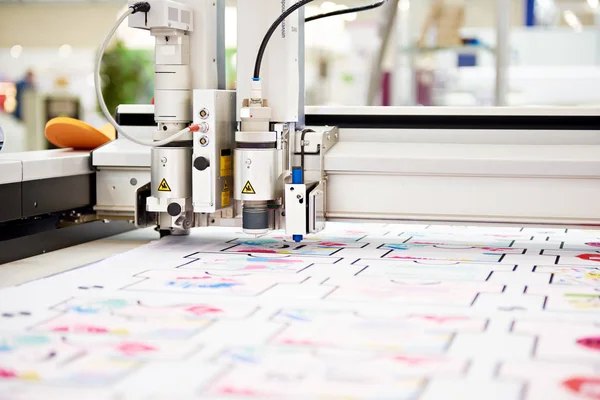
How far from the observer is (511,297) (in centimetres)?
257

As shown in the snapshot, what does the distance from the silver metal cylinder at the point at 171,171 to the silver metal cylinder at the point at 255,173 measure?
0.69 ft

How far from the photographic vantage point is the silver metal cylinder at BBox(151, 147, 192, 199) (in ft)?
11.4

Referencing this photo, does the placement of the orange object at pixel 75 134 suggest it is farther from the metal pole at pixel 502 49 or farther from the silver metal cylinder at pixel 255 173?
the metal pole at pixel 502 49

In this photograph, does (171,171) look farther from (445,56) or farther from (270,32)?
(445,56)

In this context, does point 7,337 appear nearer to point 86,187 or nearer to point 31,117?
point 86,187

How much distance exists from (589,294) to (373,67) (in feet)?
12.7

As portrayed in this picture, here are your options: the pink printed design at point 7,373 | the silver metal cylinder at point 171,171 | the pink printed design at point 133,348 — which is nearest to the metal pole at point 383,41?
the silver metal cylinder at point 171,171

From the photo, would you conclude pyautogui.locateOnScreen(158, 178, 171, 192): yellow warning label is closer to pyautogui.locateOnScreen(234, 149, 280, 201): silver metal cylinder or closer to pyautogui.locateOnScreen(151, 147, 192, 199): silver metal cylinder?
pyautogui.locateOnScreen(151, 147, 192, 199): silver metal cylinder

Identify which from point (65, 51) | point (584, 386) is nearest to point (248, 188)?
point (584, 386)

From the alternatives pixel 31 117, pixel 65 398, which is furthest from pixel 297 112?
pixel 31 117

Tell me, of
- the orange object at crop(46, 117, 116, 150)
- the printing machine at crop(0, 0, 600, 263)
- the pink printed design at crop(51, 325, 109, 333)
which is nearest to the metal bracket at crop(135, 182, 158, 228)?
the printing machine at crop(0, 0, 600, 263)

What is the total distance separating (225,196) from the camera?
3.55 m

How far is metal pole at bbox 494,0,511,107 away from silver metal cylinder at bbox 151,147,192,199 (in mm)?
3250

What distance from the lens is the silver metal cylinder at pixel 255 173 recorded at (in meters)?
3.41
